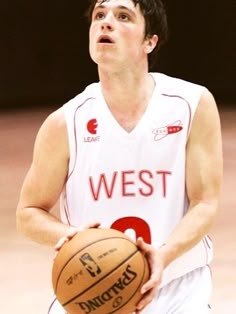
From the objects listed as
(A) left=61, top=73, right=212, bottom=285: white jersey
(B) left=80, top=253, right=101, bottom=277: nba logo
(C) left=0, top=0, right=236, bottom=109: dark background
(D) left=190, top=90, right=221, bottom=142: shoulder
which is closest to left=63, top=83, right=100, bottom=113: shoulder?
(A) left=61, top=73, right=212, bottom=285: white jersey

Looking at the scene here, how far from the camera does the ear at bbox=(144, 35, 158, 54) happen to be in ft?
8.40

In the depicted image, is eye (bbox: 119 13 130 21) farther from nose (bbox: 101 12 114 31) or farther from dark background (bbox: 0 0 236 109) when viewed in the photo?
dark background (bbox: 0 0 236 109)

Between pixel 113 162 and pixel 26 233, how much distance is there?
1.11 ft

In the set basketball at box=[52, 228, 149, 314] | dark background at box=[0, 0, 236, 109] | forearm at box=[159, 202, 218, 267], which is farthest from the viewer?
dark background at box=[0, 0, 236, 109]

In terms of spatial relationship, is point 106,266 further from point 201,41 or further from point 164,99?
point 201,41

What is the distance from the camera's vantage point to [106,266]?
2.12m

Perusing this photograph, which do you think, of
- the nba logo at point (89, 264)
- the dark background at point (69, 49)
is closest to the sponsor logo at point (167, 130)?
the nba logo at point (89, 264)

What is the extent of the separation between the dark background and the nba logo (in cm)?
871

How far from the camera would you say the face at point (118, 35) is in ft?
7.89

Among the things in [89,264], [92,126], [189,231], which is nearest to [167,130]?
[92,126]

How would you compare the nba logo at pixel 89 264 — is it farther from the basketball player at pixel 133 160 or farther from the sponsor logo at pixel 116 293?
the basketball player at pixel 133 160

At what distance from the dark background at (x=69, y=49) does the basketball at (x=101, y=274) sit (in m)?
8.69

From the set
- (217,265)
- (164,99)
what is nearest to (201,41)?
(217,265)

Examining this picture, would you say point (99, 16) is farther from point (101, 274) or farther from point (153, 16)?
point (101, 274)
